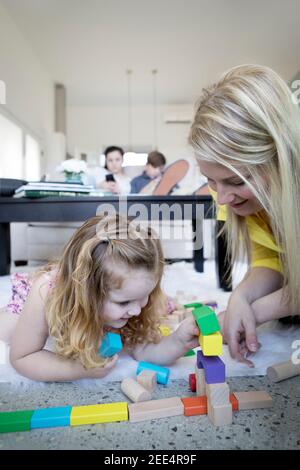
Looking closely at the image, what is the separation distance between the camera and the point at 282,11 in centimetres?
277

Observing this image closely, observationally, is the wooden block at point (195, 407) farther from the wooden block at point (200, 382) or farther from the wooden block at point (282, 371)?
the wooden block at point (282, 371)

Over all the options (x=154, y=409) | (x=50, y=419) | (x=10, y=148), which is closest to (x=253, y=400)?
(x=154, y=409)

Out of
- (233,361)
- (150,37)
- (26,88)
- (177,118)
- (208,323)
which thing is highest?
(150,37)

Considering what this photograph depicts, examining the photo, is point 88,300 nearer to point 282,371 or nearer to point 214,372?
point 214,372

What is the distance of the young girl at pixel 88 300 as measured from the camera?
0.50 m

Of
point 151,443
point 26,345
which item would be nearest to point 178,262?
point 26,345

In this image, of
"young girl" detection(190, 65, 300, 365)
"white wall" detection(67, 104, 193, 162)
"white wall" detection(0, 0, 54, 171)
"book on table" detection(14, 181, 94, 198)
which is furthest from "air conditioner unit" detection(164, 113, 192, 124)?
"young girl" detection(190, 65, 300, 365)

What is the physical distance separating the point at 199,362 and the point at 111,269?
175 millimetres

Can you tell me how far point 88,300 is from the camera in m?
0.51

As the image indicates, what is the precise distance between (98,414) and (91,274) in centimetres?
18

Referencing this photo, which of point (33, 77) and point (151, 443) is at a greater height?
point (33, 77)

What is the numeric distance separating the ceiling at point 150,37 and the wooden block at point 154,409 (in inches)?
86.7

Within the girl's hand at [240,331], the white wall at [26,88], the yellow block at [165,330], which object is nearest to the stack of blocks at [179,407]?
the girl's hand at [240,331]

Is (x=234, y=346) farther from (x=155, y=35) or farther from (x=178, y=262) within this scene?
(x=155, y=35)
